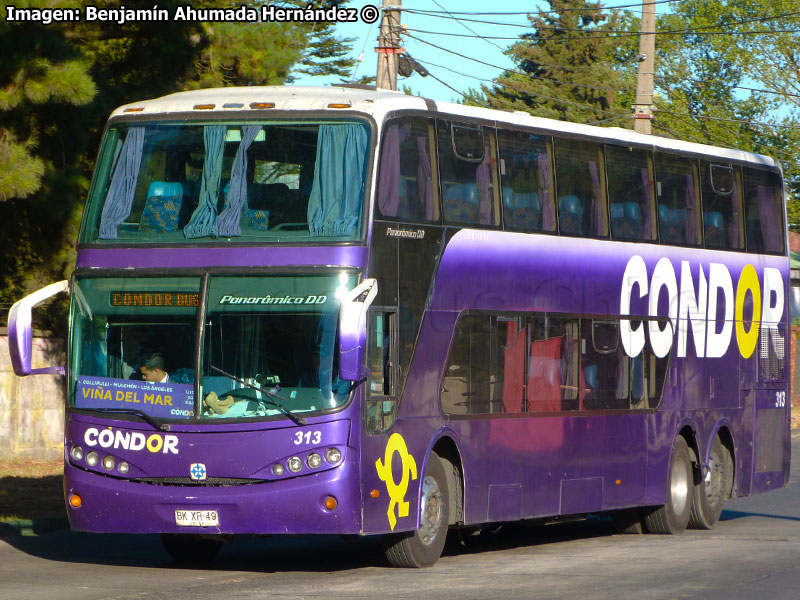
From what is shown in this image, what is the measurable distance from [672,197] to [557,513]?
4293 mm

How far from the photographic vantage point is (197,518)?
464 inches

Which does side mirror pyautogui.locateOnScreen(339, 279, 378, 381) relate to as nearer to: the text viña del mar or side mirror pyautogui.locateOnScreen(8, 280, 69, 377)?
side mirror pyautogui.locateOnScreen(8, 280, 69, 377)

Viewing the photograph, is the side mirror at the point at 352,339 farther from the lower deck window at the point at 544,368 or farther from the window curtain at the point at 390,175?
the lower deck window at the point at 544,368

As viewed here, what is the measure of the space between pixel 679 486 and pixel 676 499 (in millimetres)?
159

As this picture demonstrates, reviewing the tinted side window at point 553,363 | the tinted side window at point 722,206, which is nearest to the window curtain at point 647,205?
the tinted side window at point 722,206

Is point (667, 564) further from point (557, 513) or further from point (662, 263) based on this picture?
point (662, 263)

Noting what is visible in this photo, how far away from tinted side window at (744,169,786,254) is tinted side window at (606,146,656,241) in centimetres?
245

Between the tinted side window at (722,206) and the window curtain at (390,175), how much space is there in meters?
A: 6.26

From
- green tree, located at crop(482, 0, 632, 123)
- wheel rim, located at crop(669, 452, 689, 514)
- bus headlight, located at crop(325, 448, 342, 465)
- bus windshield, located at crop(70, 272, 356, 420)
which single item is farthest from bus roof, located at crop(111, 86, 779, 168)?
green tree, located at crop(482, 0, 632, 123)

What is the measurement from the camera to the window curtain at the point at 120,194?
494 inches

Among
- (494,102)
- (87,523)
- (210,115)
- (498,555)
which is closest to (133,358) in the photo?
(87,523)

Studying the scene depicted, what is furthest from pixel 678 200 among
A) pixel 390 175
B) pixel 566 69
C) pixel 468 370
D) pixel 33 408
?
pixel 566 69

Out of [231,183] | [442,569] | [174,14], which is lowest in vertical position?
[442,569]

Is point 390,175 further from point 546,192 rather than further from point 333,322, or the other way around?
point 546,192
